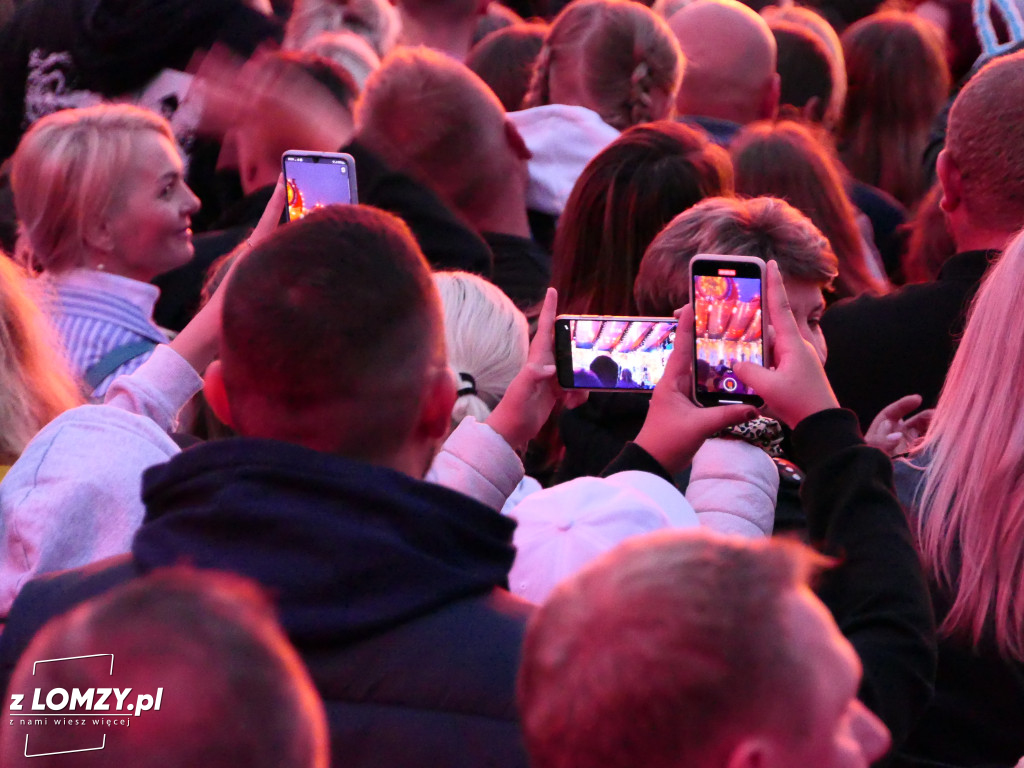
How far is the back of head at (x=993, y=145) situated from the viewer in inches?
127

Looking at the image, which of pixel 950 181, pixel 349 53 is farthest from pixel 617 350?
pixel 349 53

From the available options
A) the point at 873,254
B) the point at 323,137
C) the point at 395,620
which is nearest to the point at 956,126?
the point at 873,254

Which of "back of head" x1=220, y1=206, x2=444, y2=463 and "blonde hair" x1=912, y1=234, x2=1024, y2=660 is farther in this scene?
"blonde hair" x1=912, y1=234, x2=1024, y2=660

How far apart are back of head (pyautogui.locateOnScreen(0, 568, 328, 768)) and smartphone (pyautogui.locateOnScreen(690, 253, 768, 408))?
1.40 meters

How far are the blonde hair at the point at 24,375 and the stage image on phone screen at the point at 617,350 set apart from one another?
1.03m

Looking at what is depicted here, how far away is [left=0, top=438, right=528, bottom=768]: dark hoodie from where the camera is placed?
1556mm

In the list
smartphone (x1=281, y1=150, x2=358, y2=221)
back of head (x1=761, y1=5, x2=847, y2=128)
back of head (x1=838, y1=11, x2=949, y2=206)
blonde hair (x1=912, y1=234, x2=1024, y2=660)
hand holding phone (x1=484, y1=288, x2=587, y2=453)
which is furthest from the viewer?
back of head (x1=761, y1=5, x2=847, y2=128)

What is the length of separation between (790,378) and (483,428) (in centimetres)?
55

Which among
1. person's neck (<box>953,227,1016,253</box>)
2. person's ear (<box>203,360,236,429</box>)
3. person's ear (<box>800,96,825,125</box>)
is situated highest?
person's ear (<box>203,360,236,429</box>)

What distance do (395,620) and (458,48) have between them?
4.40 meters

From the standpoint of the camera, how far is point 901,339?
322 centimetres

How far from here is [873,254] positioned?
4523 mm

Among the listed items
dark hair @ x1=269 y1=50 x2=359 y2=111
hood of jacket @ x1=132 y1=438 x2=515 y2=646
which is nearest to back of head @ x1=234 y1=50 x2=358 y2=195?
dark hair @ x1=269 y1=50 x2=359 y2=111

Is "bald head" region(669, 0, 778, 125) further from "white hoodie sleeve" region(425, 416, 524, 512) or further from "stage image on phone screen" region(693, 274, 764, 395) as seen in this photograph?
"white hoodie sleeve" region(425, 416, 524, 512)
